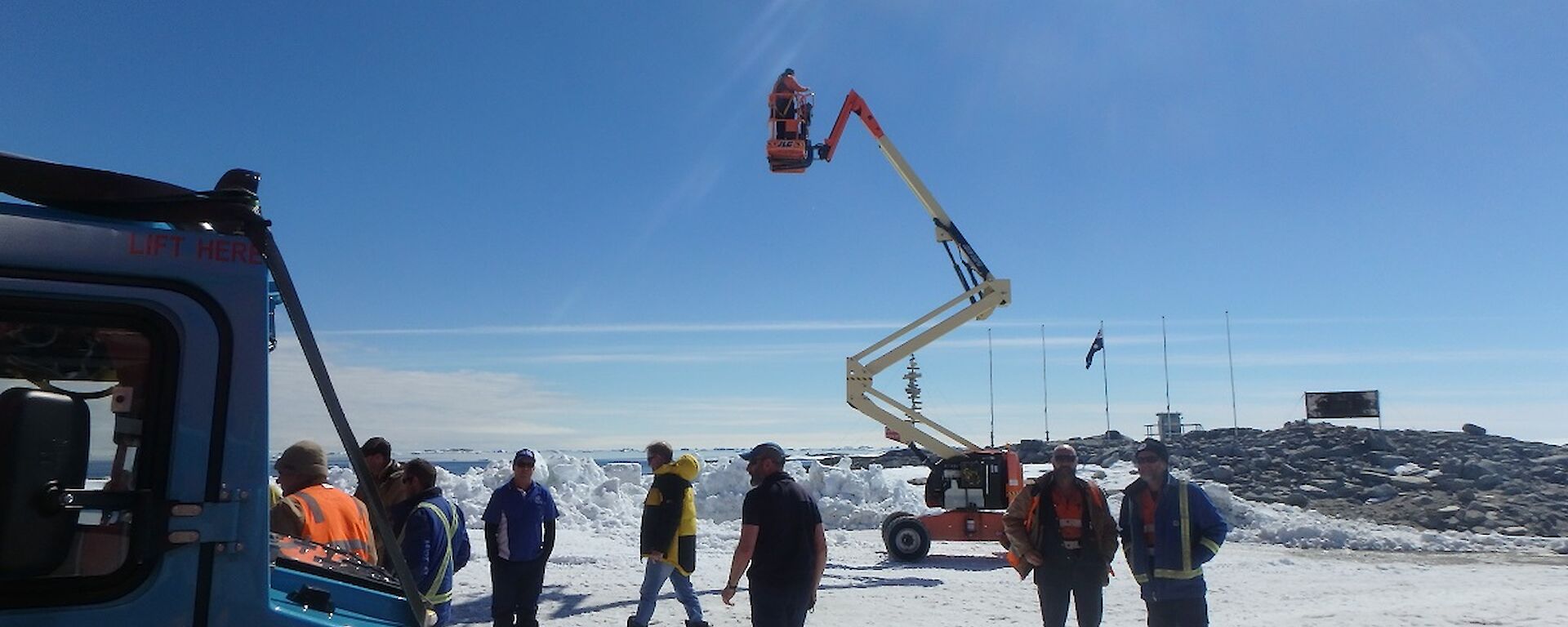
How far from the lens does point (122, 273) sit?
2375 millimetres

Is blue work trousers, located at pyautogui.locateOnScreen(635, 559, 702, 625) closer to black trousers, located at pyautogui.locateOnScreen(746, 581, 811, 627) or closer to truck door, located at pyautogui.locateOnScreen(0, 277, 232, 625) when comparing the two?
black trousers, located at pyautogui.locateOnScreen(746, 581, 811, 627)

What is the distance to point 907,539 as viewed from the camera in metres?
14.6

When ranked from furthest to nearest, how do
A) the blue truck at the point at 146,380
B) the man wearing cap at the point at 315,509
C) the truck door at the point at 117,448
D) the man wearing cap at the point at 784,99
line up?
the man wearing cap at the point at 784,99 → the man wearing cap at the point at 315,509 → the blue truck at the point at 146,380 → the truck door at the point at 117,448

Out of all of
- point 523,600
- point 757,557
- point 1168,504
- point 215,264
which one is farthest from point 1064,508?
point 215,264

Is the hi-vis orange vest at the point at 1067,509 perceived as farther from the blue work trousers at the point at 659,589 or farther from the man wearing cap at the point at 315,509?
the man wearing cap at the point at 315,509

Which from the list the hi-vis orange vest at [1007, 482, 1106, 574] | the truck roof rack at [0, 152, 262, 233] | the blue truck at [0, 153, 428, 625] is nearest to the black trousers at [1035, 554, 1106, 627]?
the hi-vis orange vest at [1007, 482, 1106, 574]

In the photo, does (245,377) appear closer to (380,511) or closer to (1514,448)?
(380,511)

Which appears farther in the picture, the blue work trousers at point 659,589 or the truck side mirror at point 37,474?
the blue work trousers at point 659,589

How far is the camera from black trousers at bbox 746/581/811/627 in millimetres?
5770

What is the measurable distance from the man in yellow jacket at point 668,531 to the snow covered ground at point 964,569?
125cm

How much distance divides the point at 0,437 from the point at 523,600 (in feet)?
20.3

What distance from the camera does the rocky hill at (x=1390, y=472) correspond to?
2064cm

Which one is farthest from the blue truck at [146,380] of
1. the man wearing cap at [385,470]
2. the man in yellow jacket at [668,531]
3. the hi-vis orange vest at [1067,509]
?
the man in yellow jacket at [668,531]

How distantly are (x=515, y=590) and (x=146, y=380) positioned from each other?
584 centimetres
